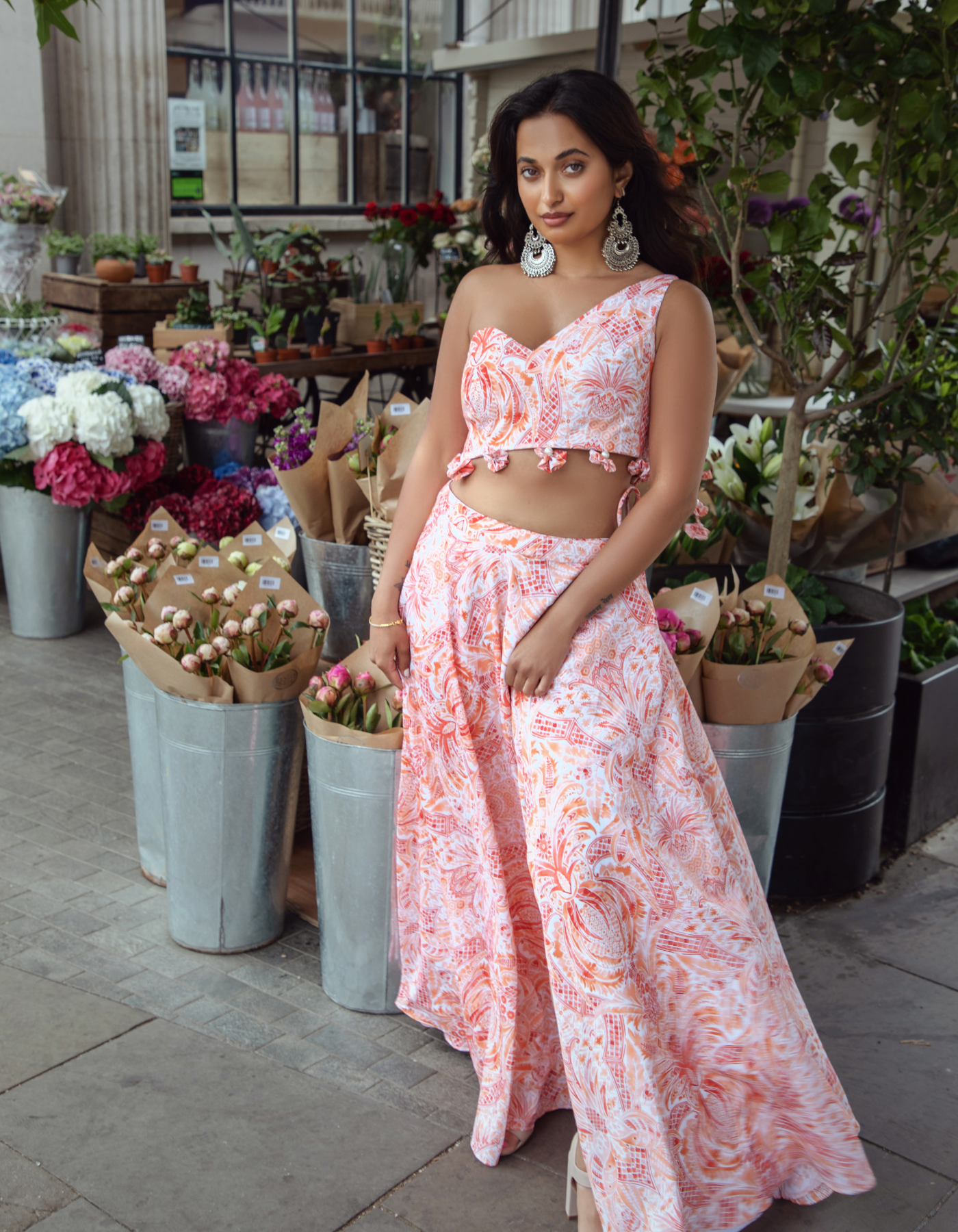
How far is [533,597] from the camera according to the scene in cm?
176

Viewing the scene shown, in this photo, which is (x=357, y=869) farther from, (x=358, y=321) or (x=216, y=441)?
(x=358, y=321)

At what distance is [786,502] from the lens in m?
2.85

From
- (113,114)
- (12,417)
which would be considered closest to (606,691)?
(12,417)

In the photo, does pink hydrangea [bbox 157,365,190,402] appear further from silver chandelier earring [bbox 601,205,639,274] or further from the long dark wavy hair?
silver chandelier earring [bbox 601,205,639,274]

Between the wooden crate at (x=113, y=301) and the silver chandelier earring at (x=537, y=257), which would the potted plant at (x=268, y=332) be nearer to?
the wooden crate at (x=113, y=301)

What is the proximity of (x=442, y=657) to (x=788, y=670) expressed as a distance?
0.73 meters

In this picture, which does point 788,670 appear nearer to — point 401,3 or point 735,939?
point 735,939

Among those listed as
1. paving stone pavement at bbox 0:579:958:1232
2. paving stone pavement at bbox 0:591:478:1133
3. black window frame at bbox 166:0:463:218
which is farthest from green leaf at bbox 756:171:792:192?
black window frame at bbox 166:0:463:218

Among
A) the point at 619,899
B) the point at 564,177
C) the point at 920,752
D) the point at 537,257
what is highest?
the point at 564,177

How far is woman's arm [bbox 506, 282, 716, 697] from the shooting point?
5.55 ft

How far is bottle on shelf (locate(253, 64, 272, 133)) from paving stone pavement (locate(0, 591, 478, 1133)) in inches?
273

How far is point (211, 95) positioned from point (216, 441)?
529 cm

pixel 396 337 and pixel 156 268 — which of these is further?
pixel 396 337

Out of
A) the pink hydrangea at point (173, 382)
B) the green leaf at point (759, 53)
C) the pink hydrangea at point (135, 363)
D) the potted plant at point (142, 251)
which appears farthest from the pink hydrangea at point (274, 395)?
the green leaf at point (759, 53)
